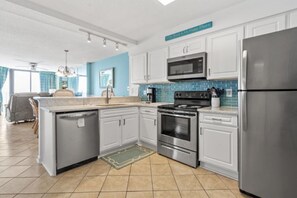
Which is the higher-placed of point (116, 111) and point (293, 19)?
point (293, 19)

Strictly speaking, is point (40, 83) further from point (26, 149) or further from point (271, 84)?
point (271, 84)

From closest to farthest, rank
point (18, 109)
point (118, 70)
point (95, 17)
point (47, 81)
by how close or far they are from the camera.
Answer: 1. point (95, 17)
2. point (118, 70)
3. point (18, 109)
4. point (47, 81)

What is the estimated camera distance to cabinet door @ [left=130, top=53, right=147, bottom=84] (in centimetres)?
341

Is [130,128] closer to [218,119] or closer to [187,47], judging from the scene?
[218,119]

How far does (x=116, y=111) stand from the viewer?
9.18 ft

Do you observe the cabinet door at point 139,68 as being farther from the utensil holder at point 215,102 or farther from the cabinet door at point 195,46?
the utensil holder at point 215,102

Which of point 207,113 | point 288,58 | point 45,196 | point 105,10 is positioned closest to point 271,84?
point 288,58

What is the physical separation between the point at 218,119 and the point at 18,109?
257 inches

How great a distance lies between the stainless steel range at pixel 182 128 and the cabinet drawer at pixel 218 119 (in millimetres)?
101

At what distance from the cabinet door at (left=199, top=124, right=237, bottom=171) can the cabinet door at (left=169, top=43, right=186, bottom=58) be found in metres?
1.40

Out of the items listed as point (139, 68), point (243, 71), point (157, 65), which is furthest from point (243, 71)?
point (139, 68)

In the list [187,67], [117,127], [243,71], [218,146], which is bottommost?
[218,146]

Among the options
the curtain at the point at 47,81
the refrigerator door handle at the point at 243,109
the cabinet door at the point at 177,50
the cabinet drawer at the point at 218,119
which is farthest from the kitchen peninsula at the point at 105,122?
the curtain at the point at 47,81

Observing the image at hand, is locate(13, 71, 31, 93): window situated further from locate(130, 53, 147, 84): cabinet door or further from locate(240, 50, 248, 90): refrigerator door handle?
locate(240, 50, 248, 90): refrigerator door handle
